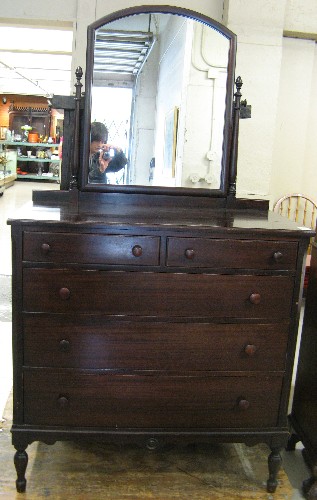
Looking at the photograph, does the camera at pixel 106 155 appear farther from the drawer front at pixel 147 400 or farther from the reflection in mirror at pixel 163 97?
the drawer front at pixel 147 400

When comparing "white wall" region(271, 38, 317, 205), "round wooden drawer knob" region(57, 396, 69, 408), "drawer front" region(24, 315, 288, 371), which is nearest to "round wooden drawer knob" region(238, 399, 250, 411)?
"drawer front" region(24, 315, 288, 371)

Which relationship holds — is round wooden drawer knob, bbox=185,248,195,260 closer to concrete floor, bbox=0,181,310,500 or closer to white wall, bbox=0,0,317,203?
concrete floor, bbox=0,181,310,500

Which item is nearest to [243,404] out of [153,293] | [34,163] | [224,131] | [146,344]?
[146,344]

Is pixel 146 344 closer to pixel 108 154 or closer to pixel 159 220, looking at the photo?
pixel 159 220

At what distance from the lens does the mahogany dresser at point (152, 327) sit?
1947 mm

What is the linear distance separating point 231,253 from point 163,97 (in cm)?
101

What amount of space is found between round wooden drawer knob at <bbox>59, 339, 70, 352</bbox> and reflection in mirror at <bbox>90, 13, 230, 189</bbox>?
0.85 meters

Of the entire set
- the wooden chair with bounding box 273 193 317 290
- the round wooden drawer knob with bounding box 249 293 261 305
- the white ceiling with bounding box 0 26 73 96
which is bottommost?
the round wooden drawer knob with bounding box 249 293 261 305

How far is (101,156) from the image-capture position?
8.13 ft

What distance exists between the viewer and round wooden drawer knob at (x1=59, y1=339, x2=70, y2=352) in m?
2.00

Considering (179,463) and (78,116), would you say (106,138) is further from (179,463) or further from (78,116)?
(179,463)

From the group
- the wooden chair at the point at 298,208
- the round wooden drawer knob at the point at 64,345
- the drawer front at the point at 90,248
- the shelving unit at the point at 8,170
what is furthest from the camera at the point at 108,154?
the shelving unit at the point at 8,170

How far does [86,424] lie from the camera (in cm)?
209

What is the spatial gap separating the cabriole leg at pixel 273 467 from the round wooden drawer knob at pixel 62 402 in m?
0.89
